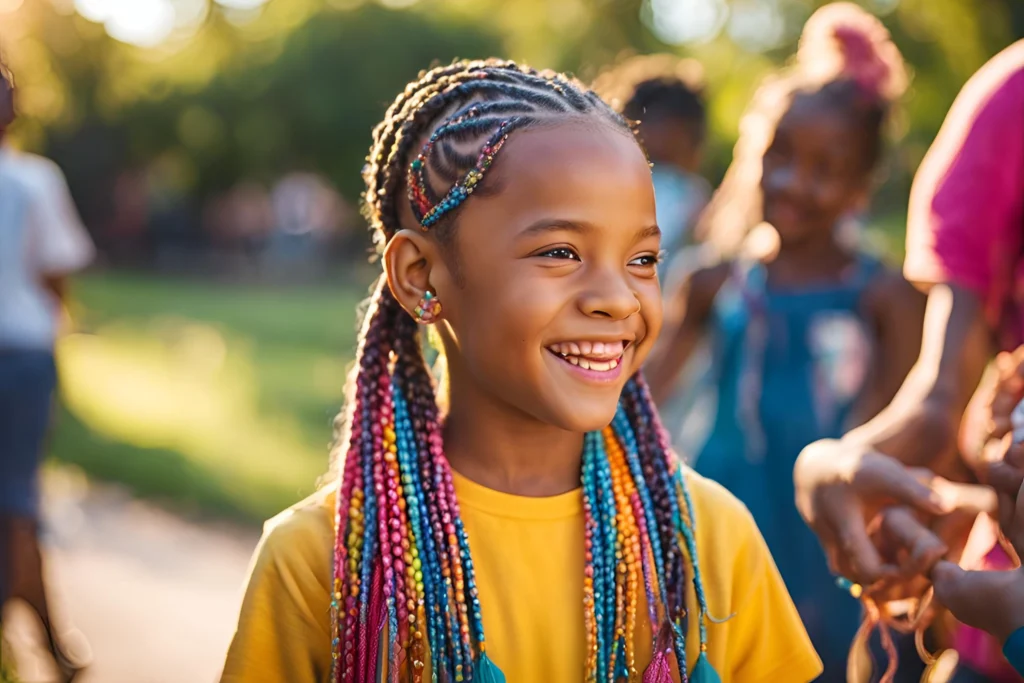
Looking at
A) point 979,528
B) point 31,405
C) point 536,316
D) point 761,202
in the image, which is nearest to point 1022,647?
point 979,528

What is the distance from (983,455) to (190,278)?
24.1m

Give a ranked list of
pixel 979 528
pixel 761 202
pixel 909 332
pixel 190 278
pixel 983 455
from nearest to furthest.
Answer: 1. pixel 983 455
2. pixel 979 528
3. pixel 909 332
4. pixel 761 202
5. pixel 190 278

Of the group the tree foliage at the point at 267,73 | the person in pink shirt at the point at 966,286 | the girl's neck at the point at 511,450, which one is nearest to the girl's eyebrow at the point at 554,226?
the girl's neck at the point at 511,450

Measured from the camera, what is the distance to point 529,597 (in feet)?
6.53

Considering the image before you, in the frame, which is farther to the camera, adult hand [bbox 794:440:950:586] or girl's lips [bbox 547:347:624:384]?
adult hand [bbox 794:440:950:586]

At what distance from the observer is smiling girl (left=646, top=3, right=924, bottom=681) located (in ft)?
12.3

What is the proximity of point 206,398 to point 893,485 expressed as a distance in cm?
914

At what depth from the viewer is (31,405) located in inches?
182

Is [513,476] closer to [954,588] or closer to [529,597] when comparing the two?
[529,597]

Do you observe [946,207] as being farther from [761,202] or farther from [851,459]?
[761,202]

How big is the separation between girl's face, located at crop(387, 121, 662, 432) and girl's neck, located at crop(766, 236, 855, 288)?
2130 millimetres

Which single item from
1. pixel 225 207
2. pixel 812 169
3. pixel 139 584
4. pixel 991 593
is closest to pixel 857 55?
pixel 812 169

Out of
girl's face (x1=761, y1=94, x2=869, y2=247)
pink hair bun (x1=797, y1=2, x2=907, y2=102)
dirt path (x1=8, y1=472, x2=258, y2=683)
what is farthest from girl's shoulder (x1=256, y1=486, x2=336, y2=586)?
pink hair bun (x1=797, y1=2, x2=907, y2=102)

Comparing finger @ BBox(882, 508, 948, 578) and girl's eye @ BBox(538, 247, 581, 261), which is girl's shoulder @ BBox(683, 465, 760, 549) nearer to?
finger @ BBox(882, 508, 948, 578)
